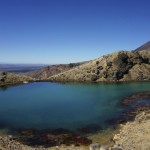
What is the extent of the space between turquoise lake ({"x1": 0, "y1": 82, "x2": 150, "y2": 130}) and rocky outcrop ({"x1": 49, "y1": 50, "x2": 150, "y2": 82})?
29698mm

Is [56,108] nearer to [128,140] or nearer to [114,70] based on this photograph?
[128,140]

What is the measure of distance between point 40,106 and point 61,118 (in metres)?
14.6

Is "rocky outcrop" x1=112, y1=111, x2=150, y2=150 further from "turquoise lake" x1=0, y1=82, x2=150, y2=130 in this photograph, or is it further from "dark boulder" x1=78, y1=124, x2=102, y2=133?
"turquoise lake" x1=0, y1=82, x2=150, y2=130

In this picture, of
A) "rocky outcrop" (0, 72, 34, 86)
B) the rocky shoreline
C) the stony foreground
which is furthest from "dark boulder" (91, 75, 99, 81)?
the stony foreground

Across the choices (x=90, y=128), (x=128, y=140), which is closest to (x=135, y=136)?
(x=128, y=140)

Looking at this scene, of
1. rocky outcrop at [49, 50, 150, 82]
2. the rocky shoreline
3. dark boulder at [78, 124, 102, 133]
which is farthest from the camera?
rocky outcrop at [49, 50, 150, 82]

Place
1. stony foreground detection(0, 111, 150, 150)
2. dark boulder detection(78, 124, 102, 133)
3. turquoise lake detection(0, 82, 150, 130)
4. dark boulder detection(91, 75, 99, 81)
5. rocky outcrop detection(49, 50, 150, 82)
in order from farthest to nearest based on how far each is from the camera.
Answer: rocky outcrop detection(49, 50, 150, 82)
dark boulder detection(91, 75, 99, 81)
turquoise lake detection(0, 82, 150, 130)
dark boulder detection(78, 124, 102, 133)
stony foreground detection(0, 111, 150, 150)

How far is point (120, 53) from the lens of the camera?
455 ft

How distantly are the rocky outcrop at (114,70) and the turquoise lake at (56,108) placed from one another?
2970 cm

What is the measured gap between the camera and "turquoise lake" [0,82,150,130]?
5562 cm

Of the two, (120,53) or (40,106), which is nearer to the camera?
(40,106)

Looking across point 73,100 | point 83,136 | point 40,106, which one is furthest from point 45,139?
point 73,100

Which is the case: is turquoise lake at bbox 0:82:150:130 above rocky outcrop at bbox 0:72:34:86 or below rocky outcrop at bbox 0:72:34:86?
below

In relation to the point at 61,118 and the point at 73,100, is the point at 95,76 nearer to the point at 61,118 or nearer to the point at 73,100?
the point at 73,100
